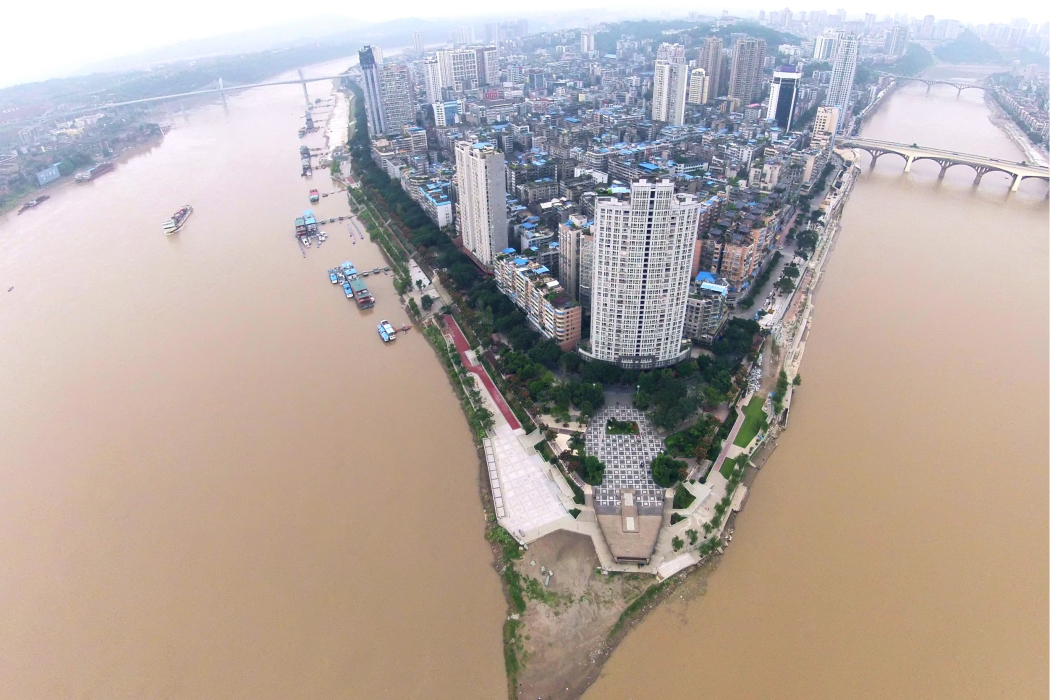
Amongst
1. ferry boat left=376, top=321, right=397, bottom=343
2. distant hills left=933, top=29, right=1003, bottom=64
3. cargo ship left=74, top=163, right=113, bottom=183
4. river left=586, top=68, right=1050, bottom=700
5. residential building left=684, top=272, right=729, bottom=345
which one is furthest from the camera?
distant hills left=933, top=29, right=1003, bottom=64

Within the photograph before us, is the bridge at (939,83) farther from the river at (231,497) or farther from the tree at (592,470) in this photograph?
the tree at (592,470)

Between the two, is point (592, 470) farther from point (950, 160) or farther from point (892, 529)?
point (950, 160)

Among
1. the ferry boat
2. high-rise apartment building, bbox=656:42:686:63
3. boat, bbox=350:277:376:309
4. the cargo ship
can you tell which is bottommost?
the ferry boat

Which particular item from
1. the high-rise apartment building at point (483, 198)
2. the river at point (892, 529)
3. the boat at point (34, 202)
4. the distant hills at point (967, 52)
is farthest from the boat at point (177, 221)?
the distant hills at point (967, 52)

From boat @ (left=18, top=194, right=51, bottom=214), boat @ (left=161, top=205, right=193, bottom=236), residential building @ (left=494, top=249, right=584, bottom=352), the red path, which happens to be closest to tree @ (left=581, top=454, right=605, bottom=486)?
the red path

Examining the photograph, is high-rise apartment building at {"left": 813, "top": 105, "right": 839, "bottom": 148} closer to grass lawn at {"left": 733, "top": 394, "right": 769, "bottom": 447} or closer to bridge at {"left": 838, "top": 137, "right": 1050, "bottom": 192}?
bridge at {"left": 838, "top": 137, "right": 1050, "bottom": 192}

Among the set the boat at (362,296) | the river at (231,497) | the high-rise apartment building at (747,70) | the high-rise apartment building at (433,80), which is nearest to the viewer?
the river at (231,497)
